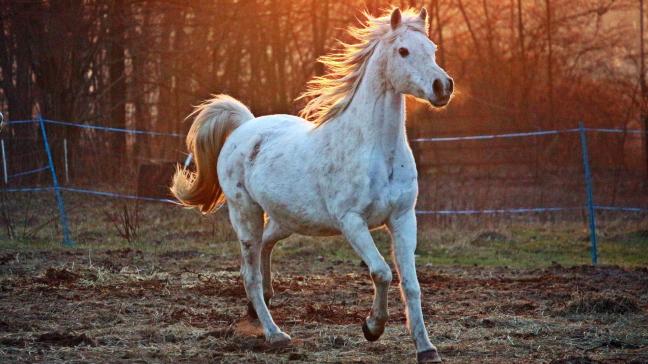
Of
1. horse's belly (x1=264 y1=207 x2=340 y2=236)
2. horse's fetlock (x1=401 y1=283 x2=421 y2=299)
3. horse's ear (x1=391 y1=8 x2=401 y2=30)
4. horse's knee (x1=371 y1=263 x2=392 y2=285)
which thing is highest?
horse's ear (x1=391 y1=8 x2=401 y2=30)

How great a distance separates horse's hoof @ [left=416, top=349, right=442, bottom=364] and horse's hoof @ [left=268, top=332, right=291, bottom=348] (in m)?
0.98

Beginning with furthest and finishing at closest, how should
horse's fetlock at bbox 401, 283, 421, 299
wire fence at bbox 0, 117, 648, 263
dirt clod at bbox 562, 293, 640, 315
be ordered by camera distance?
wire fence at bbox 0, 117, 648, 263 → dirt clod at bbox 562, 293, 640, 315 → horse's fetlock at bbox 401, 283, 421, 299

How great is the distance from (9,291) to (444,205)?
8207mm

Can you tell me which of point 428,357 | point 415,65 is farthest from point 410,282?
point 415,65

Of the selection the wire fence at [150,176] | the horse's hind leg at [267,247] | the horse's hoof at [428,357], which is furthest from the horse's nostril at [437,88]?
the wire fence at [150,176]

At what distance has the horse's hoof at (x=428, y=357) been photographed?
5266 mm

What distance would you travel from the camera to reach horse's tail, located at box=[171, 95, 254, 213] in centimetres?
728

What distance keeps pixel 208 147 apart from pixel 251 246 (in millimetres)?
1049

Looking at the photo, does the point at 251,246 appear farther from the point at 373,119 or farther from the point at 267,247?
the point at 373,119

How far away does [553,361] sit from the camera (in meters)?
5.20

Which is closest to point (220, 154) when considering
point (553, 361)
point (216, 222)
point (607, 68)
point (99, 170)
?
point (553, 361)

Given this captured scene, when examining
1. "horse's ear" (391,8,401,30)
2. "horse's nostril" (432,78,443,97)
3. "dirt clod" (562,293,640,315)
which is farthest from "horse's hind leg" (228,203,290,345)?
"dirt clod" (562,293,640,315)

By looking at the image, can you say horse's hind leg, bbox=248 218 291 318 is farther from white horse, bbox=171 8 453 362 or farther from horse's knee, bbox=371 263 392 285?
horse's knee, bbox=371 263 392 285

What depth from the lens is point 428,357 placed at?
527 cm
